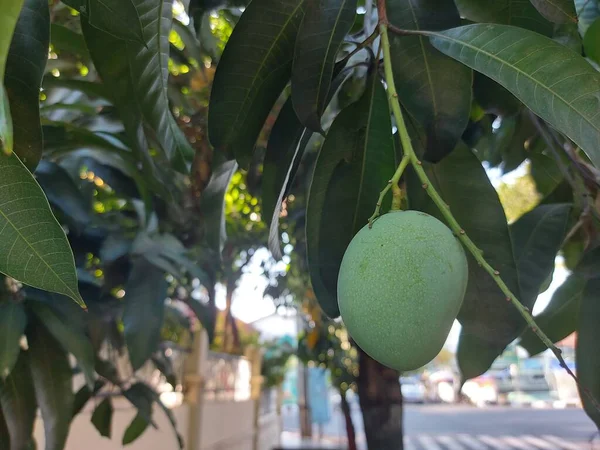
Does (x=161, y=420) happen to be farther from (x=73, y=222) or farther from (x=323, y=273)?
(x=323, y=273)

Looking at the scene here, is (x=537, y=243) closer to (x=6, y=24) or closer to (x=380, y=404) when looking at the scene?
(x=380, y=404)

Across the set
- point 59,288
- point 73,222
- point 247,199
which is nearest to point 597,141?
point 59,288

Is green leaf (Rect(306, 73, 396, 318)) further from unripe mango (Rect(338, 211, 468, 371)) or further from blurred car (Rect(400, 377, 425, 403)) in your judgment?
blurred car (Rect(400, 377, 425, 403))

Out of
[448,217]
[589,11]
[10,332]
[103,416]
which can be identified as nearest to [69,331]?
[10,332]

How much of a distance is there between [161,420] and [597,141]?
2.76 m

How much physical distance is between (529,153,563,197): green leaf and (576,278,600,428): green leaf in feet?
1.06

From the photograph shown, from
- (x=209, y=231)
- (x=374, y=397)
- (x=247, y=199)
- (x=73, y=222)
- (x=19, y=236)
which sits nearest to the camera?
(x=19, y=236)

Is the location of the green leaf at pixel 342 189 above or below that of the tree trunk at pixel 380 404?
above

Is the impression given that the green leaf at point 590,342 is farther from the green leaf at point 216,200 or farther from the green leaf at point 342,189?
the green leaf at point 216,200

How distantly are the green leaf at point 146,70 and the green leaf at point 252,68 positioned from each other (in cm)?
7

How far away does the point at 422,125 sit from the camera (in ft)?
2.02

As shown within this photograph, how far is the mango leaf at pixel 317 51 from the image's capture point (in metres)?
0.57

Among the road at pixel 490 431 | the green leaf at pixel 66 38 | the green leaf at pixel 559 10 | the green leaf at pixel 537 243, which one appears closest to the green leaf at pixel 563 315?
the green leaf at pixel 537 243

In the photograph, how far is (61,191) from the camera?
3.00 ft
